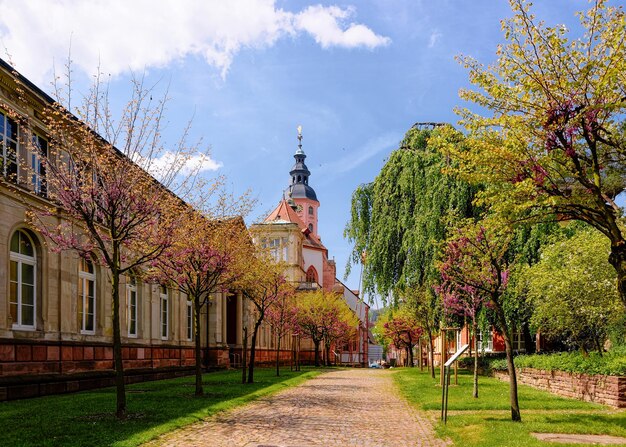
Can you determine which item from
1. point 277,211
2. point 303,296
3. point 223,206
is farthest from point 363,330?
point 223,206

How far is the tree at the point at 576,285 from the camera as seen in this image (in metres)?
19.2

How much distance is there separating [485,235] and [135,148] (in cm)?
788

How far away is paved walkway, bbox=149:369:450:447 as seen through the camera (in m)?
10.1

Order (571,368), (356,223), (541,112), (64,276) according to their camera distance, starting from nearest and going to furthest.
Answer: (541,112), (571,368), (64,276), (356,223)

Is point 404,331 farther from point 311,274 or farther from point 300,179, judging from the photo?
point 300,179

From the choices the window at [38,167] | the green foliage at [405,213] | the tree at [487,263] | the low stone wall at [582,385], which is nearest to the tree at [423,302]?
the green foliage at [405,213]

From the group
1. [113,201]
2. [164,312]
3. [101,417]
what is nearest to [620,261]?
[113,201]

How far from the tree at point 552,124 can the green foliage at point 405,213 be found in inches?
499

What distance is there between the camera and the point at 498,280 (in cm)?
1292

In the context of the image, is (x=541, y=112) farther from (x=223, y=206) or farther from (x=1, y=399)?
(x=1, y=399)

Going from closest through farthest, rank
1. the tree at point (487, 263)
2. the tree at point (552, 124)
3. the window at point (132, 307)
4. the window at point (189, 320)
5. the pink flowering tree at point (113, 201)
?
the tree at point (552, 124) < the tree at point (487, 263) < the pink flowering tree at point (113, 201) < the window at point (132, 307) < the window at point (189, 320)

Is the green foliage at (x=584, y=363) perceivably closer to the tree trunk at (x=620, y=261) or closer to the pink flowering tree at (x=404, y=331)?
the tree trunk at (x=620, y=261)

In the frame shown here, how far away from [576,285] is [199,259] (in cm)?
1158

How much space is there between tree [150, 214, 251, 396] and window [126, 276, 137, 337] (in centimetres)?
721
